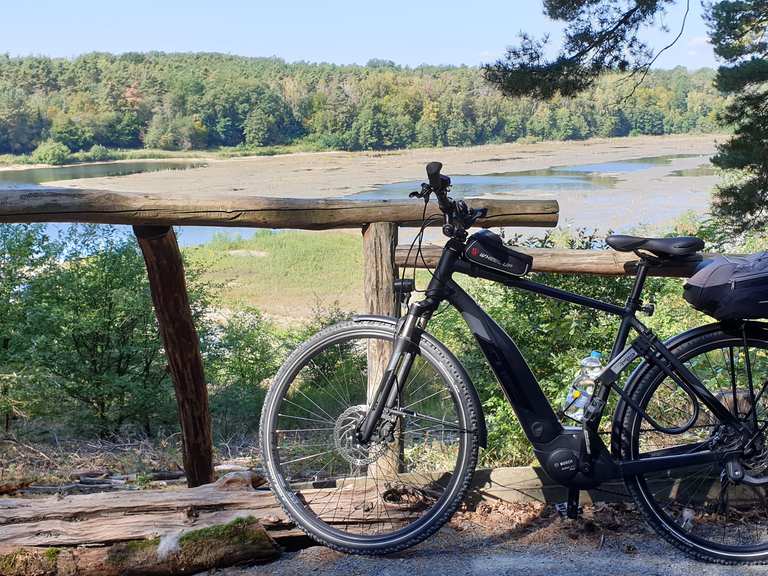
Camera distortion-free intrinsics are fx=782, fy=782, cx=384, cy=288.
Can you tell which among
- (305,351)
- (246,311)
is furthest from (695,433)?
(246,311)

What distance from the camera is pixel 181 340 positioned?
3.79 metres

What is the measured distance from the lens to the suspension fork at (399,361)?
7.96 ft

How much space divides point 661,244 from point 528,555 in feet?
3.54

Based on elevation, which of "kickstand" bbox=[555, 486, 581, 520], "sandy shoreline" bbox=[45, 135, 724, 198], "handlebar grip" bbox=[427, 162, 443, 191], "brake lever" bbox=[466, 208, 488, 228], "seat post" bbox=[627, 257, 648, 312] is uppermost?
"sandy shoreline" bbox=[45, 135, 724, 198]

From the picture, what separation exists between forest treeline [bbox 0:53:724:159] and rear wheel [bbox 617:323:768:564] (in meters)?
43.3

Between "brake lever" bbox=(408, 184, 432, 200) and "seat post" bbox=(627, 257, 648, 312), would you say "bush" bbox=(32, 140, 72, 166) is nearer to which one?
"brake lever" bbox=(408, 184, 432, 200)

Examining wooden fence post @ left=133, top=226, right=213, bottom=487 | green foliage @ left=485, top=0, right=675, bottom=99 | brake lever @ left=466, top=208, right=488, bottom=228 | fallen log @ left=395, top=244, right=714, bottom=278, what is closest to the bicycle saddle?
fallen log @ left=395, top=244, right=714, bottom=278

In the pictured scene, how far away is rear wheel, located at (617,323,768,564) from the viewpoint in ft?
8.01

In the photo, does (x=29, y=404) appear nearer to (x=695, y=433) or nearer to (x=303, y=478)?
(x=303, y=478)

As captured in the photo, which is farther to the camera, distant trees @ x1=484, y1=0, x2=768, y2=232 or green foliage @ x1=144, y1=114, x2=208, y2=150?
green foliage @ x1=144, y1=114, x2=208, y2=150

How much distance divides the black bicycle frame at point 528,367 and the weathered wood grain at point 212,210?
1.82 ft

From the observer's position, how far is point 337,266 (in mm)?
22922

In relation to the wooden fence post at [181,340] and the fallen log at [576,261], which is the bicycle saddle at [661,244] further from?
the wooden fence post at [181,340]

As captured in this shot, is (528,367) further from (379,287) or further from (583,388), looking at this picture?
(379,287)
